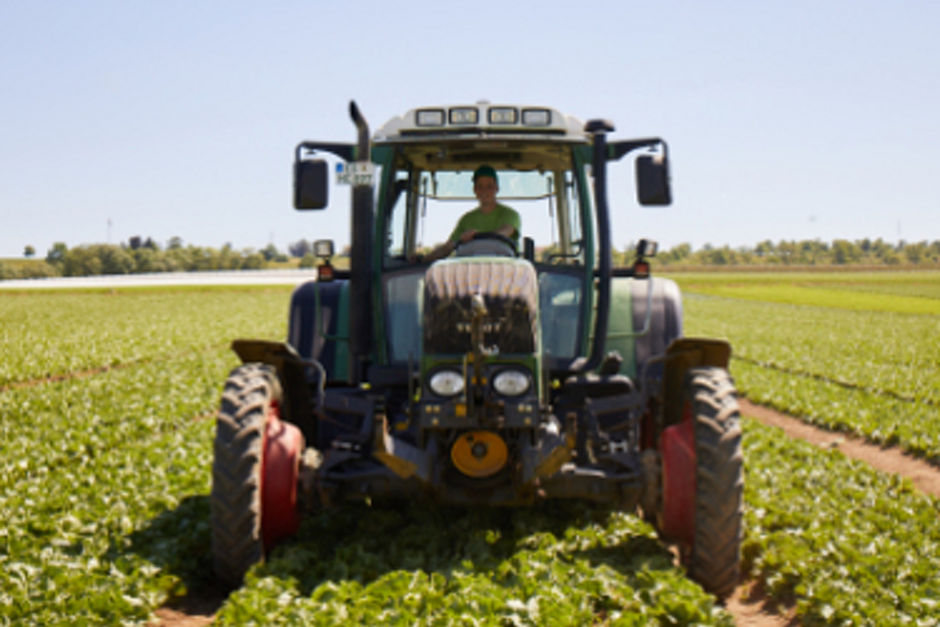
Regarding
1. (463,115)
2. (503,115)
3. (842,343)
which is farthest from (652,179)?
(842,343)

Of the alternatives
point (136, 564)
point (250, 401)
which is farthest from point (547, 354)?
point (136, 564)

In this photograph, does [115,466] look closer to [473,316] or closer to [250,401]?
[250,401]

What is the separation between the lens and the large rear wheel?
5086 millimetres

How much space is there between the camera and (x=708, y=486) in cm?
512

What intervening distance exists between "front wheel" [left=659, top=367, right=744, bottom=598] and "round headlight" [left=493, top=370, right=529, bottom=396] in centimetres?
103

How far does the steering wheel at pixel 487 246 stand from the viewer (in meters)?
6.22

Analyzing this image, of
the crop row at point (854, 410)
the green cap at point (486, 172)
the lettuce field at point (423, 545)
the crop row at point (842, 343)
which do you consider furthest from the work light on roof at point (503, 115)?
the crop row at point (842, 343)

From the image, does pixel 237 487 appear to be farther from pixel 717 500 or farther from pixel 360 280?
pixel 717 500

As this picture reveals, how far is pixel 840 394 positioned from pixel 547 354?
1094 cm

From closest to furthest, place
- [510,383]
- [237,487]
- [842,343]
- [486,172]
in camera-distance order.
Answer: [237,487] → [510,383] → [486,172] → [842,343]

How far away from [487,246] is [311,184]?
4.33 ft

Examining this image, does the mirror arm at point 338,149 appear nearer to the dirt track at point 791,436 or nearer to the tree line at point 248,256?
the dirt track at point 791,436

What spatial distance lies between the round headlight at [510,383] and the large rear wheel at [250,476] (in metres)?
1.35

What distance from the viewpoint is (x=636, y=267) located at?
7.16 m
